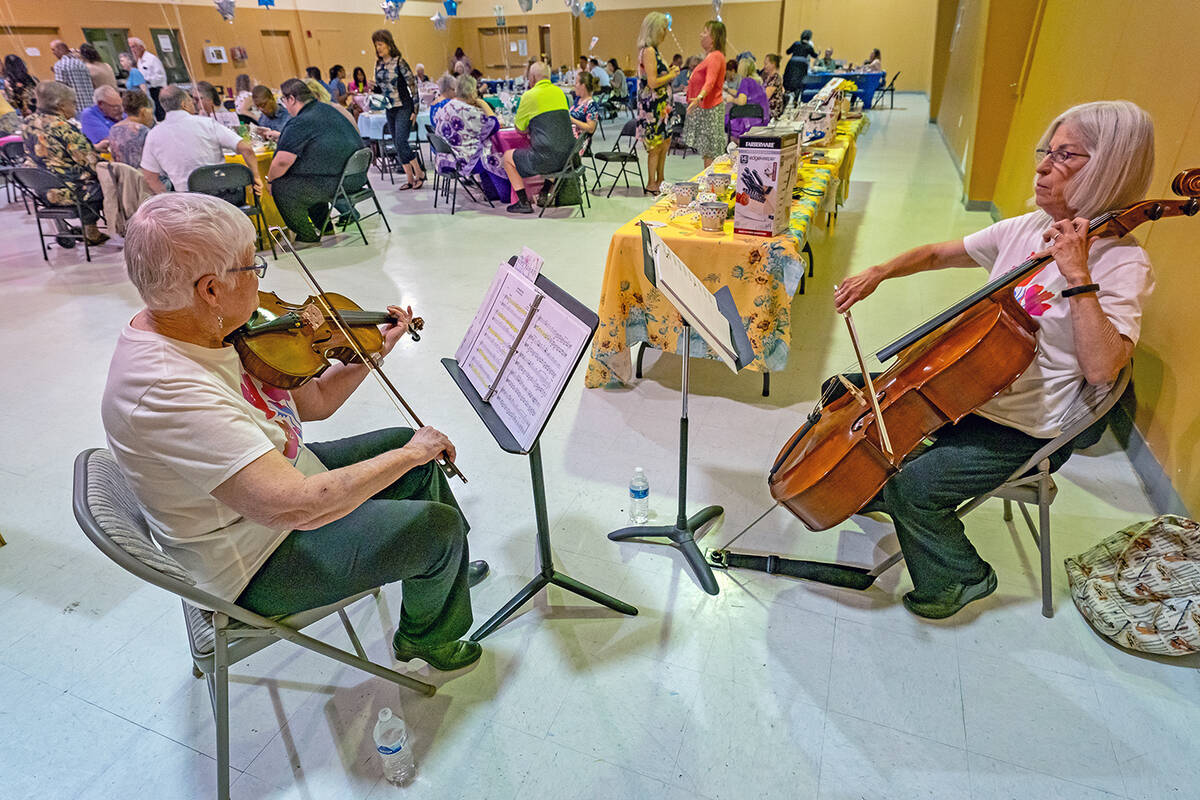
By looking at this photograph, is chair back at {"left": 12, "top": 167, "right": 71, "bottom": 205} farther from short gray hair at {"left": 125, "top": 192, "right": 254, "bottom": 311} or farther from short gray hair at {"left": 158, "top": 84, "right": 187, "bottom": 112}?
short gray hair at {"left": 125, "top": 192, "right": 254, "bottom": 311}

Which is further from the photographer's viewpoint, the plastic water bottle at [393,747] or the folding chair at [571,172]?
the folding chair at [571,172]

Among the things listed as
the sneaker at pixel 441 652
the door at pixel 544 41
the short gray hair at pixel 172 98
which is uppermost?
the door at pixel 544 41

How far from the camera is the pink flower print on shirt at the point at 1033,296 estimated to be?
1.45m

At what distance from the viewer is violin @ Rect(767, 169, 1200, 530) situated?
1.33m

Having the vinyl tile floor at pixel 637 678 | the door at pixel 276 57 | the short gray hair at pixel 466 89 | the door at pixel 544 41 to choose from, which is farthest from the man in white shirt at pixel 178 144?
the door at pixel 544 41

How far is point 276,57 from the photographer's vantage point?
12.0 m

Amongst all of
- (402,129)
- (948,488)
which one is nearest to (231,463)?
(948,488)

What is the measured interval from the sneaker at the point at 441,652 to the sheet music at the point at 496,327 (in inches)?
24.2

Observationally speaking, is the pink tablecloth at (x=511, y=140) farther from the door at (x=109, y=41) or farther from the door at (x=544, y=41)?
the door at (x=544, y=41)

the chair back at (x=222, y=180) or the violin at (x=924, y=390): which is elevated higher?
the chair back at (x=222, y=180)

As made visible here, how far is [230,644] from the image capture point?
3.86 ft

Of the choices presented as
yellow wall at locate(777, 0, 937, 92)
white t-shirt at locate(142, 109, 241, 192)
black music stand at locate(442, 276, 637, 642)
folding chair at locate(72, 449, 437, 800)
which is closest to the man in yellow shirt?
white t-shirt at locate(142, 109, 241, 192)

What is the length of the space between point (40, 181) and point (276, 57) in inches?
372

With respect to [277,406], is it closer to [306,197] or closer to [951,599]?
[951,599]
